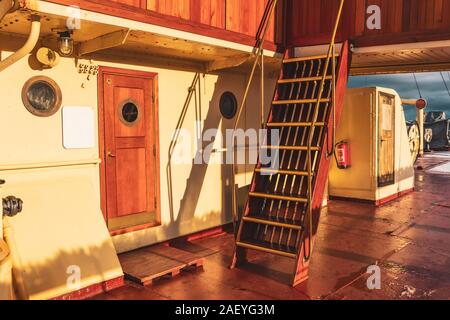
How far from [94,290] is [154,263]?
917mm

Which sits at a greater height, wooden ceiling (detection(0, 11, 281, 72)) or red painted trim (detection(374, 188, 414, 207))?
wooden ceiling (detection(0, 11, 281, 72))

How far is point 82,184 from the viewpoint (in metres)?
4.99

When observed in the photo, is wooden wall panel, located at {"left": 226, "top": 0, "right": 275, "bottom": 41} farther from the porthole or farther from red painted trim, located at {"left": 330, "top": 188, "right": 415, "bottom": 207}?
red painted trim, located at {"left": 330, "top": 188, "right": 415, "bottom": 207}

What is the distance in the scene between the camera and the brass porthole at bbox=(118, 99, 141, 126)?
221 inches

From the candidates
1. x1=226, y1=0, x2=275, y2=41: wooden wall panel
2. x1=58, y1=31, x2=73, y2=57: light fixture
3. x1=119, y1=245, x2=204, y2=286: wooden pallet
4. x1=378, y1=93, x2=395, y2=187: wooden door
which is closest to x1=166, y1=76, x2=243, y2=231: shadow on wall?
x1=119, y1=245, x2=204, y2=286: wooden pallet

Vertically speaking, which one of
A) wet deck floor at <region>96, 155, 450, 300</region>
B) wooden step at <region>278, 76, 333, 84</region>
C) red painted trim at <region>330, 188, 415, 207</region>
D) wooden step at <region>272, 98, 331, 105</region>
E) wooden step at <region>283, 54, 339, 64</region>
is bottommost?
wet deck floor at <region>96, 155, 450, 300</region>

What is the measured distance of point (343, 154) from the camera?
369 inches

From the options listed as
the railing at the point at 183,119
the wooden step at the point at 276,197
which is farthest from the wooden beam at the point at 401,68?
the wooden step at the point at 276,197

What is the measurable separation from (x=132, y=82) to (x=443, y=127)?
24.6m

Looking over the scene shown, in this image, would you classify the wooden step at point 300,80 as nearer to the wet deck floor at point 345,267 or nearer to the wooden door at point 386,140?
the wet deck floor at point 345,267

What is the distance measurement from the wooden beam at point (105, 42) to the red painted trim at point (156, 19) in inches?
8.6

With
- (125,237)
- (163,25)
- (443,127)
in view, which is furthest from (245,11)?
(443,127)

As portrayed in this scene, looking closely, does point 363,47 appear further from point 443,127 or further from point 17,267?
point 443,127

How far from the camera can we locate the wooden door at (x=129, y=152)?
548 centimetres
